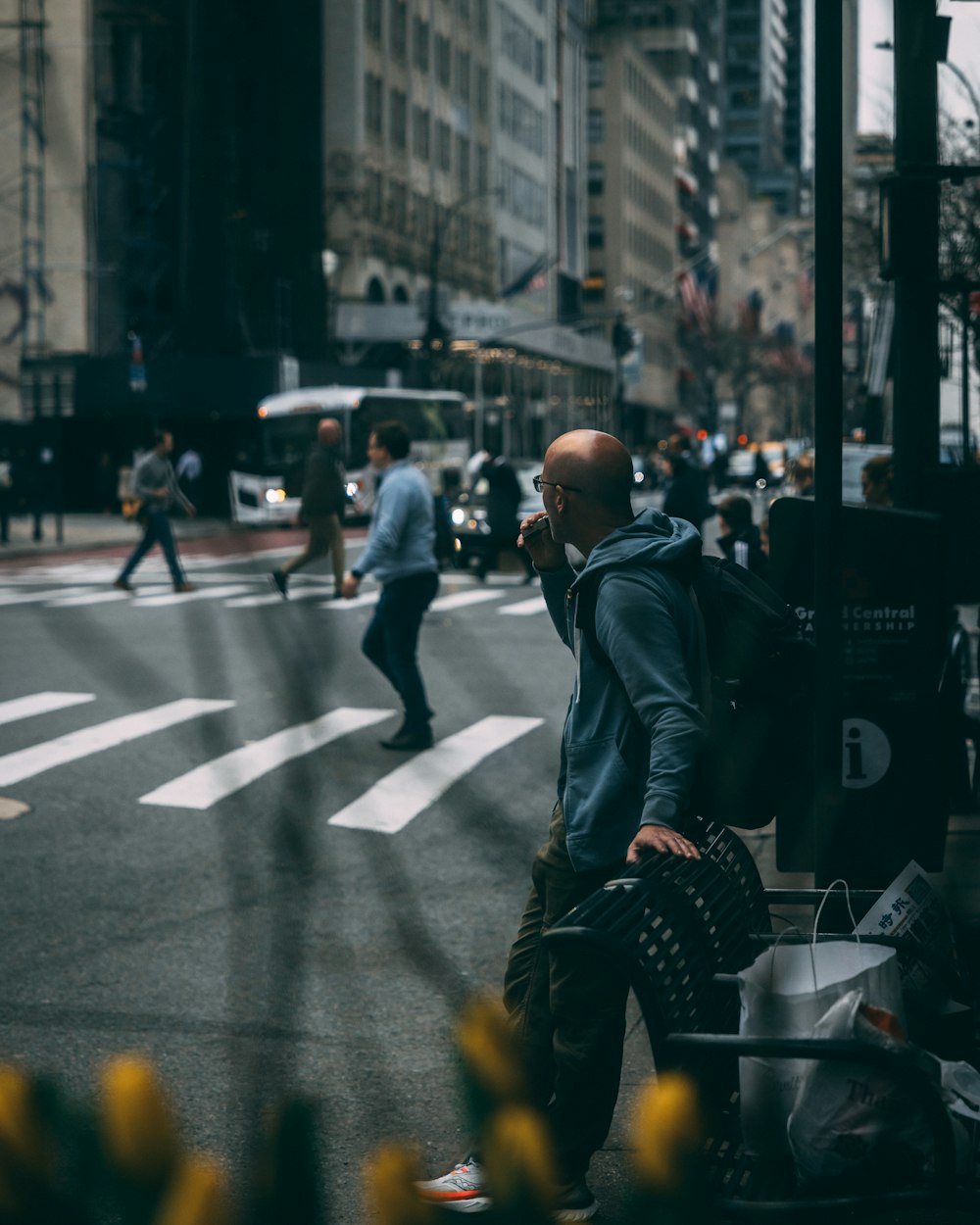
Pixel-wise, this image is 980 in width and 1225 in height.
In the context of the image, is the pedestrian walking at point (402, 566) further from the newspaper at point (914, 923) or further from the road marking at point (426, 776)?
the newspaper at point (914, 923)

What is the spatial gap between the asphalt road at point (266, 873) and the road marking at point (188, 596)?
18.1 feet

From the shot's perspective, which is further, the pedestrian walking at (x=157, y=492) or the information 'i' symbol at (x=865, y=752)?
the pedestrian walking at (x=157, y=492)

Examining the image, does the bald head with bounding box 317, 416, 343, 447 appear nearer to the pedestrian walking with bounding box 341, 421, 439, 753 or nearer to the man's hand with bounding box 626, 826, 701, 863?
the pedestrian walking with bounding box 341, 421, 439, 753

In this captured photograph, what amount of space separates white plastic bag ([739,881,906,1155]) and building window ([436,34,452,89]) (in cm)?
7879

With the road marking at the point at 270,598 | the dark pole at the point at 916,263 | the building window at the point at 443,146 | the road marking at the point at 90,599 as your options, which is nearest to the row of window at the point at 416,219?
the building window at the point at 443,146

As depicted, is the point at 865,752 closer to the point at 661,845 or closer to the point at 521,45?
the point at 661,845

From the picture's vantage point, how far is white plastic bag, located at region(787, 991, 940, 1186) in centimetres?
305

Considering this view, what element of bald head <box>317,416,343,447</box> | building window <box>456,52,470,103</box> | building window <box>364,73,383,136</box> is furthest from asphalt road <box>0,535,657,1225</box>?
building window <box>456,52,470,103</box>

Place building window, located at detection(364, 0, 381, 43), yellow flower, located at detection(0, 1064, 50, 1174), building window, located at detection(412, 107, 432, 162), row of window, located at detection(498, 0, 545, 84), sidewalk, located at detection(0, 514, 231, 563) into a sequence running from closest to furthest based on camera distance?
yellow flower, located at detection(0, 1064, 50, 1174)
sidewalk, located at detection(0, 514, 231, 563)
building window, located at detection(364, 0, 381, 43)
building window, located at detection(412, 107, 432, 162)
row of window, located at detection(498, 0, 545, 84)

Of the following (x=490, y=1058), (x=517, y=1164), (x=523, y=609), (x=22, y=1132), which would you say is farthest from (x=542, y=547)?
(x=523, y=609)

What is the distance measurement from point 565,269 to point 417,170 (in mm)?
34779

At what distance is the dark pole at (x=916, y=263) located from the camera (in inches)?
274

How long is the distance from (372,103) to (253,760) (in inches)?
2433

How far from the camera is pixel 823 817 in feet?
14.0
